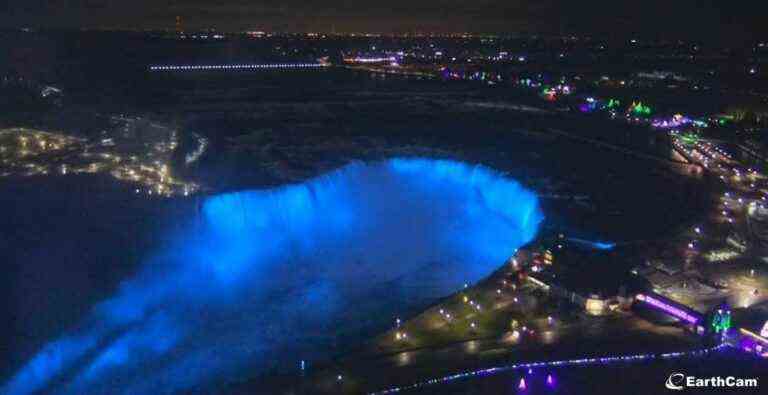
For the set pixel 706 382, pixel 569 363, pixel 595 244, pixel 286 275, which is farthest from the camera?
pixel 595 244

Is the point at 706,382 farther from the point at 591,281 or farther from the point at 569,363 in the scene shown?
the point at 591,281

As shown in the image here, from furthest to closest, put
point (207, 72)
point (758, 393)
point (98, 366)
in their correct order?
point (207, 72)
point (98, 366)
point (758, 393)

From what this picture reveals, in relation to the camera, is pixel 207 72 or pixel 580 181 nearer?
pixel 580 181

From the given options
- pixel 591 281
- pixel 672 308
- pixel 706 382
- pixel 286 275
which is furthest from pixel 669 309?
pixel 286 275

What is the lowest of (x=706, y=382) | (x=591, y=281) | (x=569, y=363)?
(x=569, y=363)

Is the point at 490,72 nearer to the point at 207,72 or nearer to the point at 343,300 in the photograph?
the point at 207,72

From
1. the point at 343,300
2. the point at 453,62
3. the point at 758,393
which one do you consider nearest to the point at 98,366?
the point at 343,300
